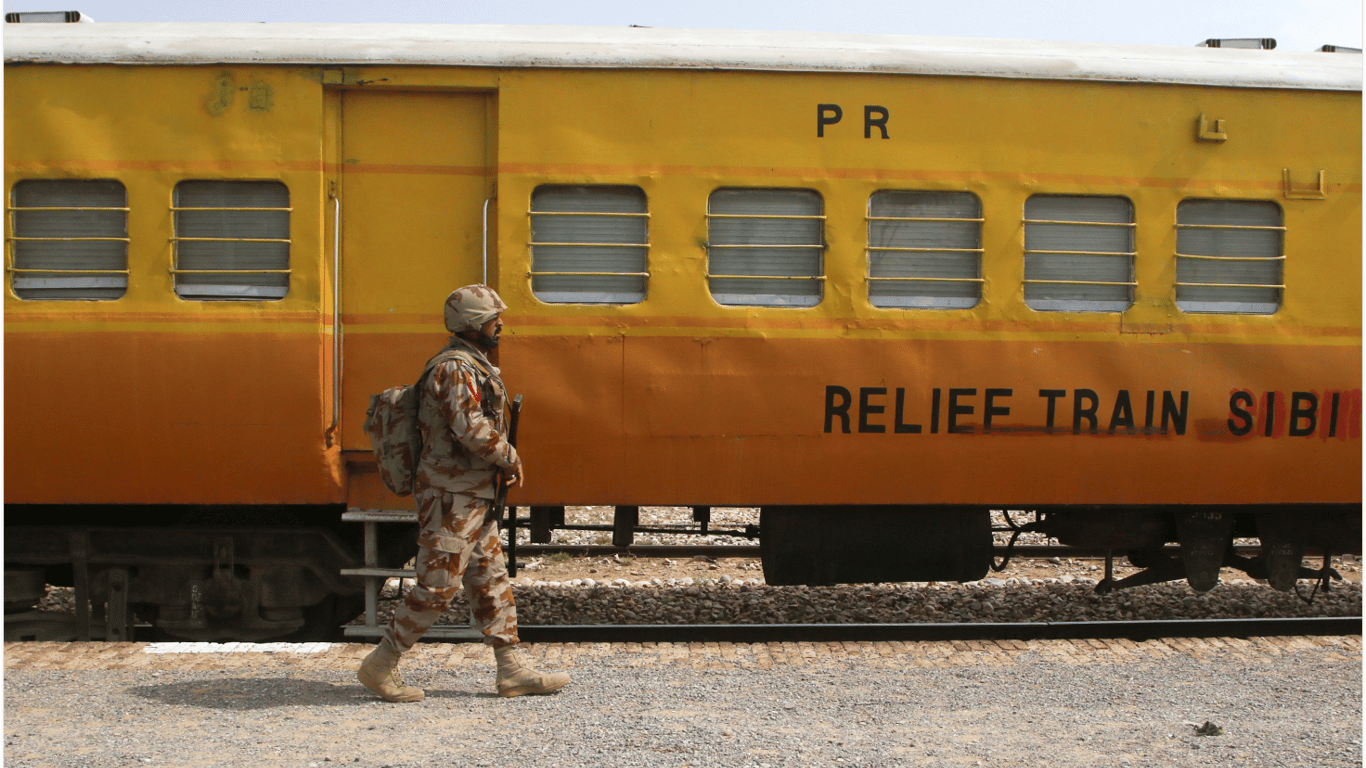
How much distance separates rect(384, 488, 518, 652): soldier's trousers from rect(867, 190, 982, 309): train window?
2377 mm

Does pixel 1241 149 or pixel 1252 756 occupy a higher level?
pixel 1241 149

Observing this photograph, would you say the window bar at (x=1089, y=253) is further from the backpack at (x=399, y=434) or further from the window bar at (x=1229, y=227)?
the backpack at (x=399, y=434)

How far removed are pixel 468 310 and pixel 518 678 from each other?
154 centimetres

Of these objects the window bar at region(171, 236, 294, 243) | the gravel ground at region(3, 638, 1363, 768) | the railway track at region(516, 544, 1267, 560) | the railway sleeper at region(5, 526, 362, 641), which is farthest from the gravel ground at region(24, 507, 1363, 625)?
the window bar at region(171, 236, 294, 243)

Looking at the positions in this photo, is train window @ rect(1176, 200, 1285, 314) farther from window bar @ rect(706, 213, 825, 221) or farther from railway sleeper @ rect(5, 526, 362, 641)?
railway sleeper @ rect(5, 526, 362, 641)

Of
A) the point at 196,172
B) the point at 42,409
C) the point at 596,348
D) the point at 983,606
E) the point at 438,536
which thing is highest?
the point at 196,172

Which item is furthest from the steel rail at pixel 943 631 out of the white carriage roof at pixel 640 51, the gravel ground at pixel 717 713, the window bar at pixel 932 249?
the white carriage roof at pixel 640 51

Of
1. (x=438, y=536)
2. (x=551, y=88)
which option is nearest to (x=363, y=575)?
(x=438, y=536)

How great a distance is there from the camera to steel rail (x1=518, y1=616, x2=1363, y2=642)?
18.5 ft

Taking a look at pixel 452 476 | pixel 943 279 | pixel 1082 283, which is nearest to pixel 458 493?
pixel 452 476

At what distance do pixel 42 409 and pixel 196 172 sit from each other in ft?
4.59

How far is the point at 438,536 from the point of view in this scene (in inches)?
164

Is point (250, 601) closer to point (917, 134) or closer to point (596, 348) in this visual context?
point (596, 348)

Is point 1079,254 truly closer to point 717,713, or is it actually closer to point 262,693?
point 717,713
